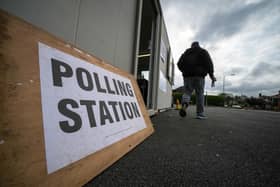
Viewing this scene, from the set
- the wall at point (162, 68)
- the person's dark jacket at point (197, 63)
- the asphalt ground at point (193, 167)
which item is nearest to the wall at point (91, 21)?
the asphalt ground at point (193, 167)

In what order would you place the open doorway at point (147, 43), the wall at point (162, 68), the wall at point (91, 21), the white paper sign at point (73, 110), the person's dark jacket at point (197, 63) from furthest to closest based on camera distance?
the wall at point (162, 68)
the open doorway at point (147, 43)
the person's dark jacket at point (197, 63)
the wall at point (91, 21)
the white paper sign at point (73, 110)

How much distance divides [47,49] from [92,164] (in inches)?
19.9

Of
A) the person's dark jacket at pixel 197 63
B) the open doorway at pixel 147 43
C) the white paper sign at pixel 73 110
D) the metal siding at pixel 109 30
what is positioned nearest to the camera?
the white paper sign at pixel 73 110

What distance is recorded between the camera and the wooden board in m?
0.30

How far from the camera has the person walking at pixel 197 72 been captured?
217 cm

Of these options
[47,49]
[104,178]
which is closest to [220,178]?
[104,178]

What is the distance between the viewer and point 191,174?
1.70ft

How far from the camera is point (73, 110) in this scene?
1.68ft

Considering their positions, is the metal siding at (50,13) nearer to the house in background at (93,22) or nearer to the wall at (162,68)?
the house in background at (93,22)

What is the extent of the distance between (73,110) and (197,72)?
2182mm

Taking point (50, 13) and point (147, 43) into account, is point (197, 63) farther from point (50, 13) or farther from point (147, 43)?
point (147, 43)

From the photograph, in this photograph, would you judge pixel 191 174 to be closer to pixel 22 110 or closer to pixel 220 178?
pixel 220 178

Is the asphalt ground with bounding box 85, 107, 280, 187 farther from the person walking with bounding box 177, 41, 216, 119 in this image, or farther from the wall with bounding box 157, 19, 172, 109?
the wall with bounding box 157, 19, 172, 109

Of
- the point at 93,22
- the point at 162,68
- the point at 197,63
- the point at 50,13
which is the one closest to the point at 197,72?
the point at 197,63
